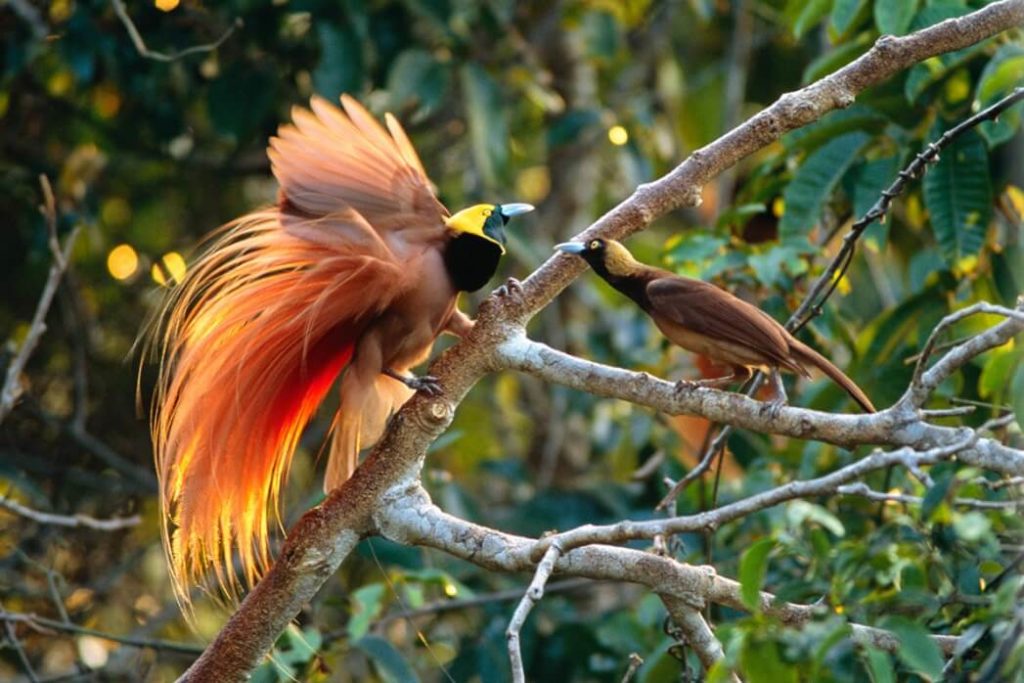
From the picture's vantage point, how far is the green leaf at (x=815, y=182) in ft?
10.9

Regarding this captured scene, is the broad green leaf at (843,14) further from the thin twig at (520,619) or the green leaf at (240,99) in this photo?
the green leaf at (240,99)

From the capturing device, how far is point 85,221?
4414 mm

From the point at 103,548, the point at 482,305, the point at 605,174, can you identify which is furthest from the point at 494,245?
the point at 605,174

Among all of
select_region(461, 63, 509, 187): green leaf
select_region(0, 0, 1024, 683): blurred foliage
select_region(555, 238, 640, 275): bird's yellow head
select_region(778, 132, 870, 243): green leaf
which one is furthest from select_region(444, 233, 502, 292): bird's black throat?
select_region(461, 63, 509, 187): green leaf

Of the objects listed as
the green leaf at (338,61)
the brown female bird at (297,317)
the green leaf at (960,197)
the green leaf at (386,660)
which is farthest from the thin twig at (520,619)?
the green leaf at (338,61)

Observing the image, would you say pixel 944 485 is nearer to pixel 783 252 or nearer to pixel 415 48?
pixel 783 252

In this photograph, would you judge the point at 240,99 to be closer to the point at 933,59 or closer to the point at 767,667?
the point at 933,59

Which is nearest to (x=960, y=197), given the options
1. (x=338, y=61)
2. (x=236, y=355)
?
(x=236, y=355)

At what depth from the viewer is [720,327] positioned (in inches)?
105

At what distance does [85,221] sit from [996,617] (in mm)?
3363

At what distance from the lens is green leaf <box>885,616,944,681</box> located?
1.76 metres

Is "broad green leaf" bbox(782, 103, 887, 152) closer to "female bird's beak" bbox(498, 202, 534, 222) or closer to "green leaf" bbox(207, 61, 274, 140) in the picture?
"female bird's beak" bbox(498, 202, 534, 222)

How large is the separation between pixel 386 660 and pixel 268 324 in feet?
3.47

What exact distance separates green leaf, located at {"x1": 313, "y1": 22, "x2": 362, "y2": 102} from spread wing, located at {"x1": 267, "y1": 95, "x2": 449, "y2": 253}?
4.58 ft
